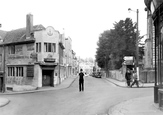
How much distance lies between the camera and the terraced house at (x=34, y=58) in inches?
1156

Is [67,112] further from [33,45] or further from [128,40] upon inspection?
[128,40]

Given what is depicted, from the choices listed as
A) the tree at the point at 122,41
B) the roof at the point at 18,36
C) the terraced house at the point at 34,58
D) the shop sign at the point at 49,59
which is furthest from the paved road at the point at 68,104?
the tree at the point at 122,41

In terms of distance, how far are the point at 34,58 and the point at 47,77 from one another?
9.78 feet

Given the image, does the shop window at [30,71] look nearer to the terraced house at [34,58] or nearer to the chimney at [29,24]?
the terraced house at [34,58]

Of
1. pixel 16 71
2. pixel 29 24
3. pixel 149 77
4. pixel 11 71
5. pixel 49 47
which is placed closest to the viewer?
pixel 149 77

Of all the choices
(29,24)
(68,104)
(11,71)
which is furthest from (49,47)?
(68,104)

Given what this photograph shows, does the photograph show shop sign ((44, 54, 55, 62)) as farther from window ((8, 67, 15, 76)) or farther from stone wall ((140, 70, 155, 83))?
stone wall ((140, 70, 155, 83))

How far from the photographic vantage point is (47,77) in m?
30.5

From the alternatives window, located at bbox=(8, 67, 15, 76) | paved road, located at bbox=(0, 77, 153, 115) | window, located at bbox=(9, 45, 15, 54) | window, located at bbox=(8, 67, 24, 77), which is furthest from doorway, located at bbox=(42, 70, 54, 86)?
paved road, located at bbox=(0, 77, 153, 115)

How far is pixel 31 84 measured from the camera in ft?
96.8

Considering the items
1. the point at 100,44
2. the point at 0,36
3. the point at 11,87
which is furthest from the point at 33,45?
the point at 100,44

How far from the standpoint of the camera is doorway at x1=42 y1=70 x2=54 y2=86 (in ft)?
98.6

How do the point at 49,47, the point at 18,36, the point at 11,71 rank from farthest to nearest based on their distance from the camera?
the point at 18,36
the point at 11,71
the point at 49,47

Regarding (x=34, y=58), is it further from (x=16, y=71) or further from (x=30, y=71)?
(x=16, y=71)
